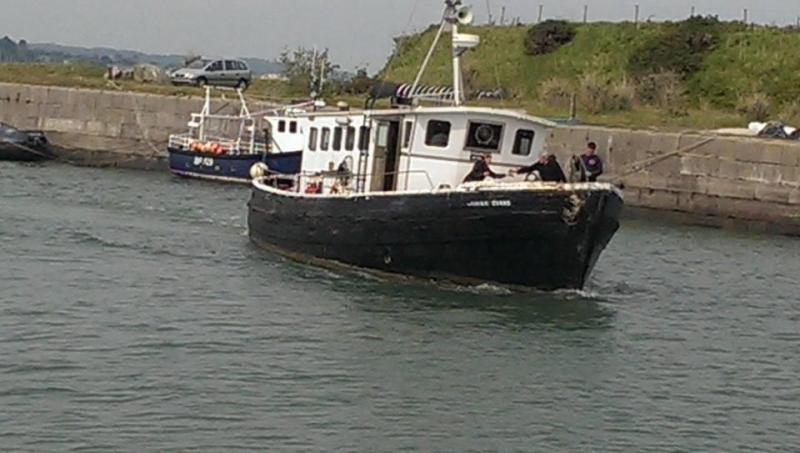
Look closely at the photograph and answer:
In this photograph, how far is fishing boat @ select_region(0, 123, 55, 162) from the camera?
44719mm

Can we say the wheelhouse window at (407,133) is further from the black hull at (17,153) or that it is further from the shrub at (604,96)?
the black hull at (17,153)

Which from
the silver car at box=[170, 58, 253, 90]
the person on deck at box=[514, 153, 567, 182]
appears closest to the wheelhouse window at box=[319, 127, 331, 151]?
the person on deck at box=[514, 153, 567, 182]

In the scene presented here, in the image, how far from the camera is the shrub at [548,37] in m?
53.8

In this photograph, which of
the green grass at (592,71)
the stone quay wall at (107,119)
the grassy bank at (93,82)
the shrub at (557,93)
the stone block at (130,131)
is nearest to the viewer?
the green grass at (592,71)

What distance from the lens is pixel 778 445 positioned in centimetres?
1584

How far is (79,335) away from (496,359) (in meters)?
4.85

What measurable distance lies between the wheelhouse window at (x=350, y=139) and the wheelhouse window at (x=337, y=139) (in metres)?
0.24

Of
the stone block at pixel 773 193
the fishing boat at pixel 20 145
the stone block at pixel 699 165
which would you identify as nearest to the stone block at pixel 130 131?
the fishing boat at pixel 20 145

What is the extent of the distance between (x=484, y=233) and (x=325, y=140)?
526 cm

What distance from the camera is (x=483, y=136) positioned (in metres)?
23.8

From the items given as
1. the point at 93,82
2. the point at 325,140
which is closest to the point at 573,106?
the point at 93,82

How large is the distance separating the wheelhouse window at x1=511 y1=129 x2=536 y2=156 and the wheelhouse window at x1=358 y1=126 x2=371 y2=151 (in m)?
2.56

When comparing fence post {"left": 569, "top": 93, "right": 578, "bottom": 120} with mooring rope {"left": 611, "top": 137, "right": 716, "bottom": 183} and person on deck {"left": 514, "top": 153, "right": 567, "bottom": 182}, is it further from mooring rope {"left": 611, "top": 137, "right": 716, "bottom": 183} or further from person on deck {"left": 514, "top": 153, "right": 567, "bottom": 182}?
person on deck {"left": 514, "top": 153, "right": 567, "bottom": 182}

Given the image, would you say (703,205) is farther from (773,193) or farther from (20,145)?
(20,145)
